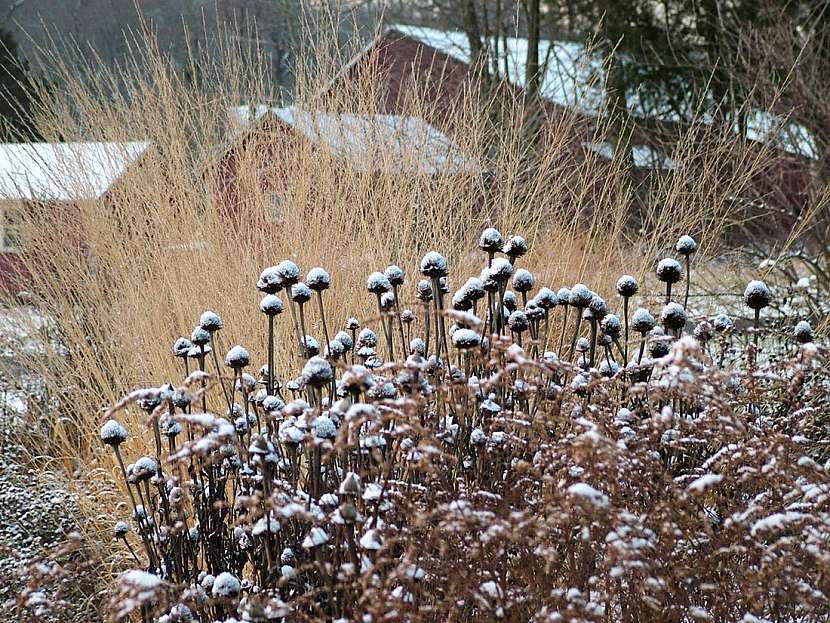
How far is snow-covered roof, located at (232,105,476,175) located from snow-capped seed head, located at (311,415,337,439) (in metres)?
2.33

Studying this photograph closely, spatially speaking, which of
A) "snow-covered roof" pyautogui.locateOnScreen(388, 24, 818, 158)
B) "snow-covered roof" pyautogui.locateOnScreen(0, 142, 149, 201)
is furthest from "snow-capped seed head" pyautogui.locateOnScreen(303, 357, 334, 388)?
"snow-covered roof" pyautogui.locateOnScreen(388, 24, 818, 158)

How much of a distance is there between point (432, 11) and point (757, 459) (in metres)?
10.9

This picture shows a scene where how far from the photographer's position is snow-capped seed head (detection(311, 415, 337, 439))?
5.08 ft

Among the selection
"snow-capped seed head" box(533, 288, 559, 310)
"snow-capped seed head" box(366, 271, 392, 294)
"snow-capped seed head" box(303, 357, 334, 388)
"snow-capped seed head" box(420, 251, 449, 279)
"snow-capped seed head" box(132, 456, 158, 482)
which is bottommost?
"snow-capped seed head" box(132, 456, 158, 482)

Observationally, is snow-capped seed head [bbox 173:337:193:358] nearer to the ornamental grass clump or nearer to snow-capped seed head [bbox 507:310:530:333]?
the ornamental grass clump

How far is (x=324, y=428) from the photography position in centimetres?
155

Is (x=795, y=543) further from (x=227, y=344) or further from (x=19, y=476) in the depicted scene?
(x=19, y=476)

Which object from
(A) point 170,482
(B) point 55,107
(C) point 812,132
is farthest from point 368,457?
(C) point 812,132

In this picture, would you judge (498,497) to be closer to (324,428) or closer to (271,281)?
(324,428)

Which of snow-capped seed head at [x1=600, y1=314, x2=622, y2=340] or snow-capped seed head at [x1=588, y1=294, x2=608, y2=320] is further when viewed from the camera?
snow-capped seed head at [x1=600, y1=314, x2=622, y2=340]

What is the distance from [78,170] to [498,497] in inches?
124

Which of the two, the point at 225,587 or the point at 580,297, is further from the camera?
the point at 580,297

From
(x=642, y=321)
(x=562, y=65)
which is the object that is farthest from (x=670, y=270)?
(x=562, y=65)

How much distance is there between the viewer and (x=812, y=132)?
241 inches
